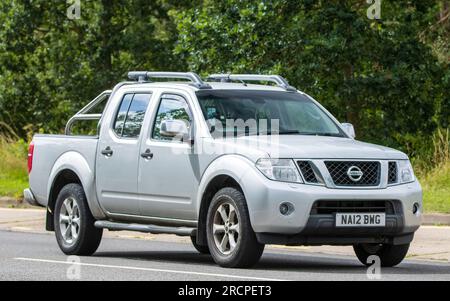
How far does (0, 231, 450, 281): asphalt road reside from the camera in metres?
11.8

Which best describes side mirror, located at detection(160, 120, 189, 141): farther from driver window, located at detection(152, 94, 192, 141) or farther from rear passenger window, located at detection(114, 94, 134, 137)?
rear passenger window, located at detection(114, 94, 134, 137)

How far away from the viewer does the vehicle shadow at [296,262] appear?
12.7 metres

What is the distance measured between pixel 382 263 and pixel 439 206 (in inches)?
206

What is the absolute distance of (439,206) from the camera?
18.3 meters

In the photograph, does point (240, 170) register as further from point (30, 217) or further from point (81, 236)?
point (30, 217)

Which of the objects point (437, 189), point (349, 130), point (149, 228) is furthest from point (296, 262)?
point (437, 189)

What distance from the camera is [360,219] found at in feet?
40.1

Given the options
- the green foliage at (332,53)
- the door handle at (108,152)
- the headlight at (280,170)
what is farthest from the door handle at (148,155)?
the green foliage at (332,53)

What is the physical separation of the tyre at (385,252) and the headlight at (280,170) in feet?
5.11

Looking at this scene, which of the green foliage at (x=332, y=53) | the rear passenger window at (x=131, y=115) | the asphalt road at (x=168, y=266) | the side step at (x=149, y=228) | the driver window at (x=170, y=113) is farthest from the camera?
the green foliage at (x=332, y=53)

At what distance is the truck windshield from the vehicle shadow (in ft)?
4.44

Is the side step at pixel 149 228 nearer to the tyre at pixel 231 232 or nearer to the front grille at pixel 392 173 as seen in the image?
the tyre at pixel 231 232

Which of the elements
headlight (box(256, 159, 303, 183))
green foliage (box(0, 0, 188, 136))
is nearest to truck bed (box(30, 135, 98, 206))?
headlight (box(256, 159, 303, 183))
